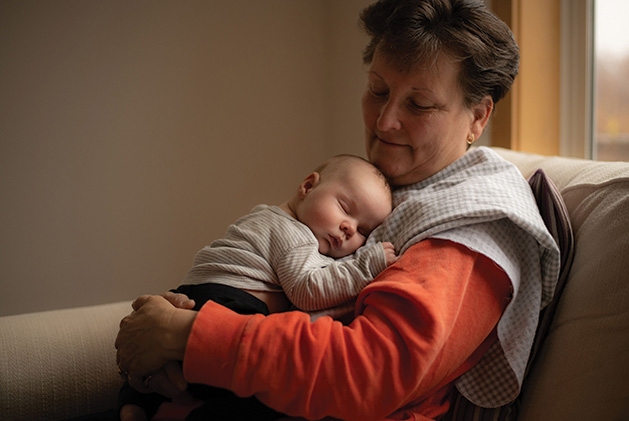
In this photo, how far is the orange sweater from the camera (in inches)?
37.3

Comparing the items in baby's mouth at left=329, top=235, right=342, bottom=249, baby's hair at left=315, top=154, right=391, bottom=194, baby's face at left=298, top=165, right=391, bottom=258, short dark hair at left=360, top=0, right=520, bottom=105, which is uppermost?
short dark hair at left=360, top=0, right=520, bottom=105

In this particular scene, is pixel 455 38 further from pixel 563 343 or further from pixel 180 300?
pixel 180 300

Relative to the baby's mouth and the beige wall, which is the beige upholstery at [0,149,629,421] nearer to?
the baby's mouth

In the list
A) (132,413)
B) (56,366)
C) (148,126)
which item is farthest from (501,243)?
(148,126)

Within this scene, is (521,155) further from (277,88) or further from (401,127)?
(277,88)

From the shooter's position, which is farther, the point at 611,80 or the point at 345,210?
the point at 611,80

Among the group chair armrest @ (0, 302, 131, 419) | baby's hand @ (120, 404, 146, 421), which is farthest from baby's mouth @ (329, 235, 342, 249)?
chair armrest @ (0, 302, 131, 419)

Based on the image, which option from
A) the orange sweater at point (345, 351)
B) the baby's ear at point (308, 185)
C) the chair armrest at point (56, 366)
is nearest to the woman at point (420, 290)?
the orange sweater at point (345, 351)

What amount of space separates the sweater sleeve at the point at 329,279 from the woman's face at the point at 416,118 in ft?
0.92

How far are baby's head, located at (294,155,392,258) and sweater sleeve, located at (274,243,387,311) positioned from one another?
0.10 metres

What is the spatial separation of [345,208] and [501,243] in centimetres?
32

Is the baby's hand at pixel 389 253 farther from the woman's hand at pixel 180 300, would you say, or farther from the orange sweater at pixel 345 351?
the woman's hand at pixel 180 300

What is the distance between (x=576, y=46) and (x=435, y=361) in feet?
4.95

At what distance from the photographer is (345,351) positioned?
96 cm
